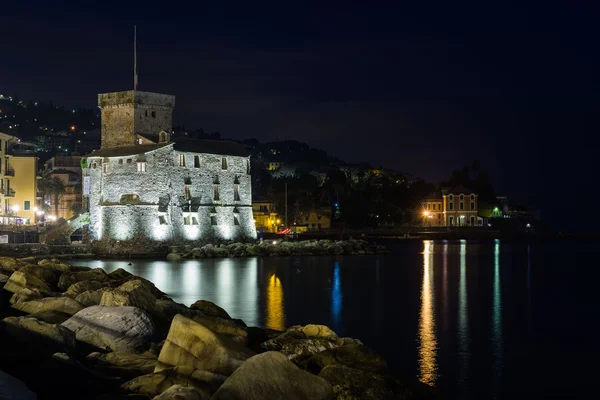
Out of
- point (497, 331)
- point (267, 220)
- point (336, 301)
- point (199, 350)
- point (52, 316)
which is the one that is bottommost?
point (497, 331)

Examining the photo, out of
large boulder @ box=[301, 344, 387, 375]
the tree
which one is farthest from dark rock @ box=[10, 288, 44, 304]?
the tree

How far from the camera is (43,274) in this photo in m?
18.9

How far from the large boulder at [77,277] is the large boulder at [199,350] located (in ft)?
28.0

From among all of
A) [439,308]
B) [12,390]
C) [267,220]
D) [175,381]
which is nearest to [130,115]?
[439,308]

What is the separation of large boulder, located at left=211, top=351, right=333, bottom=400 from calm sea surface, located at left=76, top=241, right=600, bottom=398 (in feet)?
18.6

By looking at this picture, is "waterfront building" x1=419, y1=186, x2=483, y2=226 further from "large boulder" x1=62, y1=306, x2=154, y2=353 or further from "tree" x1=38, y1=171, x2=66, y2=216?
"large boulder" x1=62, y1=306, x2=154, y2=353

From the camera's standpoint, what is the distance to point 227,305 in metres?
27.2

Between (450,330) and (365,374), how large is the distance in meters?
11.7

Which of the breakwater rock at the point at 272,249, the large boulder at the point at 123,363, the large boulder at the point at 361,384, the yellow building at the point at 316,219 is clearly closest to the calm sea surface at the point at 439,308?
the breakwater rock at the point at 272,249

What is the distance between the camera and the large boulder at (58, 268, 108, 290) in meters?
18.5

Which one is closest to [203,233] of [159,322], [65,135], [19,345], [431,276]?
[431,276]

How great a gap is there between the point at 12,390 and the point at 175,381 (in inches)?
87.3

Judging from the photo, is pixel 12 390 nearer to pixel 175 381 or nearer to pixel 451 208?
pixel 175 381

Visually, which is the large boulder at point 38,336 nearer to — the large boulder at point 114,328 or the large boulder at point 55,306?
the large boulder at point 114,328
